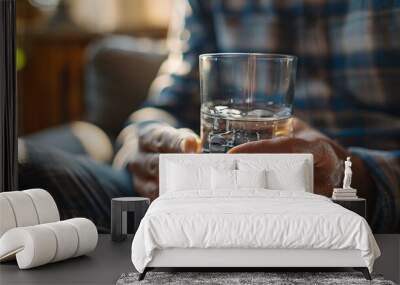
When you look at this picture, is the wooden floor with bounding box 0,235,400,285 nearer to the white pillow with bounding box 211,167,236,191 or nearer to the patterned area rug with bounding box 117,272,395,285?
the patterned area rug with bounding box 117,272,395,285

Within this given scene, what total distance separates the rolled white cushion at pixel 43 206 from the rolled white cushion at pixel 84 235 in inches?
9.4

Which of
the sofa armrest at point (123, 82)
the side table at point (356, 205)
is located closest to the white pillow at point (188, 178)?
the sofa armrest at point (123, 82)

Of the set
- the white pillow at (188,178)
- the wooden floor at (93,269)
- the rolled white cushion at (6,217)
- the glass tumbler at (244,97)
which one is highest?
the glass tumbler at (244,97)

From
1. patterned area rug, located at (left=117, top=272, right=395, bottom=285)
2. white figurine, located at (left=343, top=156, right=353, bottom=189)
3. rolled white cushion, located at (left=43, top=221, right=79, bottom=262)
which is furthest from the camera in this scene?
white figurine, located at (left=343, top=156, right=353, bottom=189)

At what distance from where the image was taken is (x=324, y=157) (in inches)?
290

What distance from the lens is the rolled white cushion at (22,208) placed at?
582cm

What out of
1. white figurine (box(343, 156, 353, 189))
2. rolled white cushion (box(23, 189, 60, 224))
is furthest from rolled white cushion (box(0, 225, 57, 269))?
white figurine (box(343, 156, 353, 189))

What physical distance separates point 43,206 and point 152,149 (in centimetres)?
158

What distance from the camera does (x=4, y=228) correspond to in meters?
5.70

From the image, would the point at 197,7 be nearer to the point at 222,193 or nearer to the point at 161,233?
the point at 222,193

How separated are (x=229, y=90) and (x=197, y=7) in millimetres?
879

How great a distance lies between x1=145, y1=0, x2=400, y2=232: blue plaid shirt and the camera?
7312 millimetres

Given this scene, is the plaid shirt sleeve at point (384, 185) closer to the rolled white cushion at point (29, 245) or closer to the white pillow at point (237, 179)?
the white pillow at point (237, 179)

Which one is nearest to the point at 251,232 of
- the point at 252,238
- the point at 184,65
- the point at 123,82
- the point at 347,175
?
the point at 252,238
